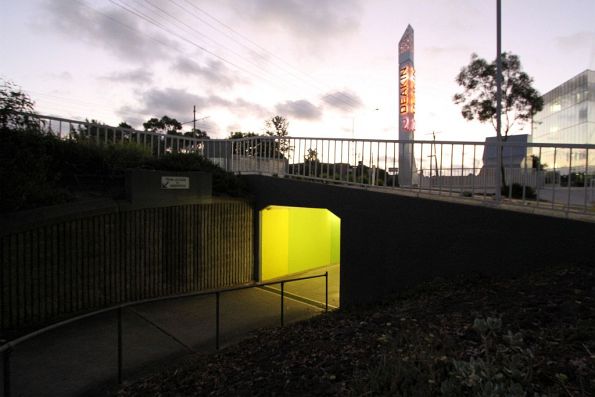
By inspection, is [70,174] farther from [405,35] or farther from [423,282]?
[405,35]

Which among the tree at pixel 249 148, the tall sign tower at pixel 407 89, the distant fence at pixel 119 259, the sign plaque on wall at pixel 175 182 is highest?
the tall sign tower at pixel 407 89

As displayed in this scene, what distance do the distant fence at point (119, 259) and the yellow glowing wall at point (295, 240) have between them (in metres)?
0.63

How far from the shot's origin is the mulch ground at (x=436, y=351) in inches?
97.3

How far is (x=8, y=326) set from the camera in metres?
6.37

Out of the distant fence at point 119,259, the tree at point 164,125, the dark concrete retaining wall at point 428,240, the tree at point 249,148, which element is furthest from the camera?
the tree at point 164,125

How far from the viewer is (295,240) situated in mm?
12492

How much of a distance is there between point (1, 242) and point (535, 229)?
816 centimetres

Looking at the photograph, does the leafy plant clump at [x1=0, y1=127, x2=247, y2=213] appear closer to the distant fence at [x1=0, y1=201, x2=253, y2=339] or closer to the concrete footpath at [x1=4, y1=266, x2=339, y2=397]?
the distant fence at [x1=0, y1=201, x2=253, y2=339]

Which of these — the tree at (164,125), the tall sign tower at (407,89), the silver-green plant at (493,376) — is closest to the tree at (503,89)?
the tall sign tower at (407,89)

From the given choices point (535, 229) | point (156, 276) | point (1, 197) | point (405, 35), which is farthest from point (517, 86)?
point (1, 197)

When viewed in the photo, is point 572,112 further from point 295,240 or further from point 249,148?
point 249,148

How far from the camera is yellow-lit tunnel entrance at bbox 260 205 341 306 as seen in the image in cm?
1108

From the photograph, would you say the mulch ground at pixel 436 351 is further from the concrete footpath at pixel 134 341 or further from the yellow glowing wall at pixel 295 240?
the yellow glowing wall at pixel 295 240

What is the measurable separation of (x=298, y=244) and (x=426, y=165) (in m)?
6.46
